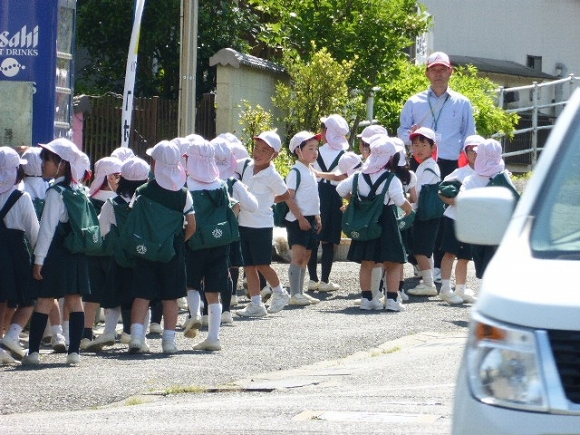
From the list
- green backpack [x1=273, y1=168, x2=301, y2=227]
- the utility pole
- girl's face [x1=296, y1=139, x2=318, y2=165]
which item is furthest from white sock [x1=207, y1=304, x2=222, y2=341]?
the utility pole

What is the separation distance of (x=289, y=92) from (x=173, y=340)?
452 inches

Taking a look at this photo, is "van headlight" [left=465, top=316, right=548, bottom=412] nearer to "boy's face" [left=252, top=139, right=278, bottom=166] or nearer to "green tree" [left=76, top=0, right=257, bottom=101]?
"boy's face" [left=252, top=139, right=278, bottom=166]

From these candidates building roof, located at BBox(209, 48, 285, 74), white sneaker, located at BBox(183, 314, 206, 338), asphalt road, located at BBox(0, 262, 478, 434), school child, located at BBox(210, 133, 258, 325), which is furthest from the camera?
building roof, located at BBox(209, 48, 285, 74)

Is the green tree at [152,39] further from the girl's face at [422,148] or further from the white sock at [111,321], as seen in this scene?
the white sock at [111,321]

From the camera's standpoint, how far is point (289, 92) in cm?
2211

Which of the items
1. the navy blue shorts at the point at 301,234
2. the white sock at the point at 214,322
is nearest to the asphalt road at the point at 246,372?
the white sock at the point at 214,322

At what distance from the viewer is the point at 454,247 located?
47.2 feet

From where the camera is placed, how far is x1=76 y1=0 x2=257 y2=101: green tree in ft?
86.6

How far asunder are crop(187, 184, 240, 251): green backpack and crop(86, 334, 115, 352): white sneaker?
0.96m

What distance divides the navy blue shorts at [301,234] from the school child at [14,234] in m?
4.35

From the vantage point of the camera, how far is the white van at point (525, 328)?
447 centimetres

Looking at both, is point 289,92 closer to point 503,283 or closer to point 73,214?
point 73,214

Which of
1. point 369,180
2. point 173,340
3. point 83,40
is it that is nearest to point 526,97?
point 83,40

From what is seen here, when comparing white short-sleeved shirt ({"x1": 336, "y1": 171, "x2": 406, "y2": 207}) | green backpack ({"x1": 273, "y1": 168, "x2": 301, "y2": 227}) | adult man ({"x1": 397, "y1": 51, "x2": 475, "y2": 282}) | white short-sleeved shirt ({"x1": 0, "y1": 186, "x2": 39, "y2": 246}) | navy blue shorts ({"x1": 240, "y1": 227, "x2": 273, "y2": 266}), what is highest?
adult man ({"x1": 397, "y1": 51, "x2": 475, "y2": 282})
